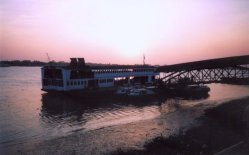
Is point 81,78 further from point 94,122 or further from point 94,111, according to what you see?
point 94,122

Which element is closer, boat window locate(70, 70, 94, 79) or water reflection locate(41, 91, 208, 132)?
water reflection locate(41, 91, 208, 132)

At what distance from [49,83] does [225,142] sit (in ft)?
143

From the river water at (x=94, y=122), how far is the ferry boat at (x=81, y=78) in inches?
159

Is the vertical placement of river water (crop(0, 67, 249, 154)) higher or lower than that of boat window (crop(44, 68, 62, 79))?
lower

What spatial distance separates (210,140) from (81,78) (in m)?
38.3

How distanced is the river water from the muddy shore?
2.16 metres

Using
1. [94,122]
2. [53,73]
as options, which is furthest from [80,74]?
[94,122]

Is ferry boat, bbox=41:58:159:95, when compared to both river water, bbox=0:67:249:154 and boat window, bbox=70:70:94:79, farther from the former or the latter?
river water, bbox=0:67:249:154

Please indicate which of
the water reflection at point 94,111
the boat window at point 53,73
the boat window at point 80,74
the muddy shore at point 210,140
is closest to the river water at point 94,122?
the water reflection at point 94,111

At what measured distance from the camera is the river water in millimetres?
27355

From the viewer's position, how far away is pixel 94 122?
36812mm

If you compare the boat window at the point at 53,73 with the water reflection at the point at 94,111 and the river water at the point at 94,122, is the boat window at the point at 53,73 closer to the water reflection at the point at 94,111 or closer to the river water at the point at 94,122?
the water reflection at the point at 94,111

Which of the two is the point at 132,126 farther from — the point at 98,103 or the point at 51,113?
the point at 98,103

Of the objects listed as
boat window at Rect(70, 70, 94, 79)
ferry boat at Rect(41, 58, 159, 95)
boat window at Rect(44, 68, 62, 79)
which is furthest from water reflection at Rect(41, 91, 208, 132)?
boat window at Rect(70, 70, 94, 79)
